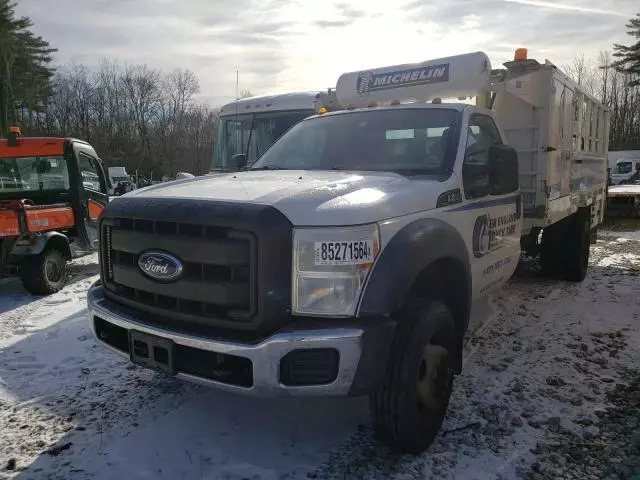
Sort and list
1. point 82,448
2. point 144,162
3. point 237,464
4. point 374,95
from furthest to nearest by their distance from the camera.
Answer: point 144,162 < point 374,95 < point 82,448 < point 237,464

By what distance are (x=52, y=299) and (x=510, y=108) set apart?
618cm

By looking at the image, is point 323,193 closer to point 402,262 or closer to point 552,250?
point 402,262

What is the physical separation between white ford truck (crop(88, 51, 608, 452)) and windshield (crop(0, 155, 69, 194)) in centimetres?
532

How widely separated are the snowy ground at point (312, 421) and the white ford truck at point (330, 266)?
369 mm

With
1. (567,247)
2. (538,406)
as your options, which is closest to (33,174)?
(538,406)

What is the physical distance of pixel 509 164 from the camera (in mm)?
3711

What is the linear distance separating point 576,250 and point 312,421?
5345mm

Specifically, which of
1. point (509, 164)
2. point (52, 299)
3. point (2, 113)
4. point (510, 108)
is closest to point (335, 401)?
point (509, 164)

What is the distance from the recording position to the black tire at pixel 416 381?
2.77 meters

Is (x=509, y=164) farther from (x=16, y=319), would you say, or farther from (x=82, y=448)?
(x=16, y=319)

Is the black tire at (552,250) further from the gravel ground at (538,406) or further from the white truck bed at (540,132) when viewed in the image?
the gravel ground at (538,406)

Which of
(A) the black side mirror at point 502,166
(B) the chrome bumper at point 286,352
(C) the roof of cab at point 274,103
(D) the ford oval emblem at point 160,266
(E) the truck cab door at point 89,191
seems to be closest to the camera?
(B) the chrome bumper at point 286,352

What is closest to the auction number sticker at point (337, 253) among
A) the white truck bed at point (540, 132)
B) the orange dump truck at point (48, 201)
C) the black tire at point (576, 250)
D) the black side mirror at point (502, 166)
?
the black side mirror at point (502, 166)

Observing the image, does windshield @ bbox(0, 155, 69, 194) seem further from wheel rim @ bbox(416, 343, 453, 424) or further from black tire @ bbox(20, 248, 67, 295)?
wheel rim @ bbox(416, 343, 453, 424)
